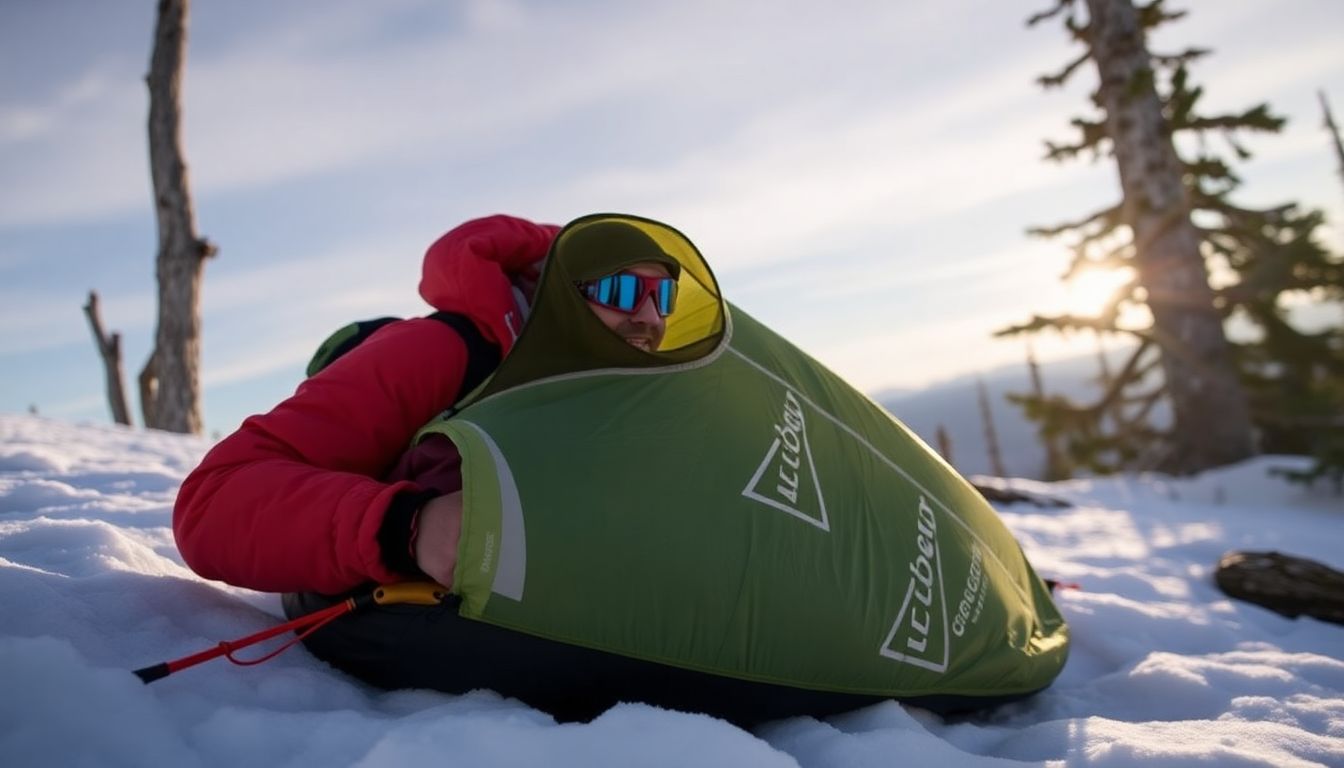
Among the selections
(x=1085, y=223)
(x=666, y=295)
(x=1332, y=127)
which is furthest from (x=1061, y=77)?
(x=1332, y=127)

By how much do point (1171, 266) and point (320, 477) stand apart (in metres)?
9.77

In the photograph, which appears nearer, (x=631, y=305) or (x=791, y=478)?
(x=791, y=478)

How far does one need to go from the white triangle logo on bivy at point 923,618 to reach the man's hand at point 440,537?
3.43ft

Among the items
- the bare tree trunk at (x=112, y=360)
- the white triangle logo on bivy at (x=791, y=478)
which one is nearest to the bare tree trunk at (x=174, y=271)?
the bare tree trunk at (x=112, y=360)

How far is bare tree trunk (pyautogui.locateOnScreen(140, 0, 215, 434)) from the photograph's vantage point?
8.05 metres

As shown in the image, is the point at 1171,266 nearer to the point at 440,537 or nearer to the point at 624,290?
the point at 624,290

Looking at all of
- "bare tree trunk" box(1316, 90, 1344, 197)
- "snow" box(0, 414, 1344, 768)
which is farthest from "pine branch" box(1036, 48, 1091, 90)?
"bare tree trunk" box(1316, 90, 1344, 197)

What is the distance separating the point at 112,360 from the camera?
996 cm

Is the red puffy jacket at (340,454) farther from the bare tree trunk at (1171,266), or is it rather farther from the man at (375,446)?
the bare tree trunk at (1171,266)

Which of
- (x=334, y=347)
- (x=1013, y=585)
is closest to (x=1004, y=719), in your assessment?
(x=1013, y=585)

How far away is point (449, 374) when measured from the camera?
2053 mm

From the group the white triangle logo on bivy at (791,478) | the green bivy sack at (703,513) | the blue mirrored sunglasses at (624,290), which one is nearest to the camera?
the green bivy sack at (703,513)

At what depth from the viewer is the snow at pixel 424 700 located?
4.32 feet

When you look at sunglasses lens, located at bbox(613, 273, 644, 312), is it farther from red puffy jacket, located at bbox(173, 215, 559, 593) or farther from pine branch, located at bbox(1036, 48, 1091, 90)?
pine branch, located at bbox(1036, 48, 1091, 90)
